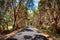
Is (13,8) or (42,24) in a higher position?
(13,8)

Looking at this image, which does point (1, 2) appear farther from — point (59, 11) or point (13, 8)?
point (59, 11)

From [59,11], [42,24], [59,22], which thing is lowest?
[42,24]

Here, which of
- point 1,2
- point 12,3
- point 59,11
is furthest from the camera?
point 12,3

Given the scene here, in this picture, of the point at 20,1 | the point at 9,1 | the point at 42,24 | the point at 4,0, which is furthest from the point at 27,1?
the point at 42,24

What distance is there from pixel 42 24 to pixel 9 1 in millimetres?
26837

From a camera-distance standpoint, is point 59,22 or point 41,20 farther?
point 41,20

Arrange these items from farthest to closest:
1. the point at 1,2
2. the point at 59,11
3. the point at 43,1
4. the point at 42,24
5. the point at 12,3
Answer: the point at 42,24 → the point at 43,1 → the point at 12,3 → the point at 59,11 → the point at 1,2

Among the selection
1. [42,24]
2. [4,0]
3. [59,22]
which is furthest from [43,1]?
[42,24]

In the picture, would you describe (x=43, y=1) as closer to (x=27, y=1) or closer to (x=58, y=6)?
(x=27, y=1)

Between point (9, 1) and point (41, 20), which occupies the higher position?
point (9, 1)

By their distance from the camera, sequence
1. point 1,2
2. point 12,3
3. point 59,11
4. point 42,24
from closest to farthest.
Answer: point 1,2
point 59,11
point 12,3
point 42,24

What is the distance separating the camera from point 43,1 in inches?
1935

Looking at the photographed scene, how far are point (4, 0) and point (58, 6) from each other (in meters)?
13.9

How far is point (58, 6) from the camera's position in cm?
4159
